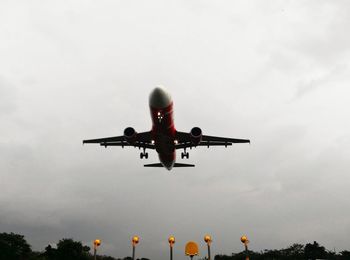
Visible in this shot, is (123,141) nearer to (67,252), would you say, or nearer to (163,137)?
(163,137)

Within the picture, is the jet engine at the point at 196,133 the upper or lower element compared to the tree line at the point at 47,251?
upper

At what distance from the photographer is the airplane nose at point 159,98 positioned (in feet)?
85.6

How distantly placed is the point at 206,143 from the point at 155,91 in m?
14.3

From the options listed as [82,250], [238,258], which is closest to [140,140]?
[82,250]

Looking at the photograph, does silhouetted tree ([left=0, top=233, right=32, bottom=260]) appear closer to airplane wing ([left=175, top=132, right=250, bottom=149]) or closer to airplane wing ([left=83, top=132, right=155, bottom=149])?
airplane wing ([left=83, top=132, right=155, bottom=149])

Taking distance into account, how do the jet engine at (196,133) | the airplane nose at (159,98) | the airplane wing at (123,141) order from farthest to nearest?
the airplane wing at (123,141) → the jet engine at (196,133) → the airplane nose at (159,98)

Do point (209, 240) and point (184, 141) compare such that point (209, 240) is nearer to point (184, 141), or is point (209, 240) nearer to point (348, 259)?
point (184, 141)

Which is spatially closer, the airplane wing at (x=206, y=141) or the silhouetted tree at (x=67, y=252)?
the airplane wing at (x=206, y=141)

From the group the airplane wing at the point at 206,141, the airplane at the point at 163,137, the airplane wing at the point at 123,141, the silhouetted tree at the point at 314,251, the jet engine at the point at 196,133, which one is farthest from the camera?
the silhouetted tree at the point at 314,251

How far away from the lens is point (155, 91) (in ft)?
85.6

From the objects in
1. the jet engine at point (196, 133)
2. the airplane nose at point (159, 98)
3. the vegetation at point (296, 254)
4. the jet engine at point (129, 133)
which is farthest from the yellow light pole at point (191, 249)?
the vegetation at point (296, 254)

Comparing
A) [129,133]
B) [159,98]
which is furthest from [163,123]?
[129,133]

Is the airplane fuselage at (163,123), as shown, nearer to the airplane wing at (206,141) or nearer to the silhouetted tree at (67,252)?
the airplane wing at (206,141)

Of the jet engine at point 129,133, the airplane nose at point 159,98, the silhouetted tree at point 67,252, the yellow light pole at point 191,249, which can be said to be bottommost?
the yellow light pole at point 191,249
